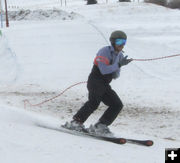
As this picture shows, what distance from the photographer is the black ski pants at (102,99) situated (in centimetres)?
672

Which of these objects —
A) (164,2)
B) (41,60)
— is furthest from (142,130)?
(164,2)

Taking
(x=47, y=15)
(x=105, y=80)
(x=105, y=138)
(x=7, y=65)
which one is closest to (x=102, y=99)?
(x=105, y=80)

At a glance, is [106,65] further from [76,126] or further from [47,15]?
[47,15]

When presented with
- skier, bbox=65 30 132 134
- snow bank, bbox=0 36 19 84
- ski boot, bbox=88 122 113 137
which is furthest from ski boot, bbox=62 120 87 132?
snow bank, bbox=0 36 19 84

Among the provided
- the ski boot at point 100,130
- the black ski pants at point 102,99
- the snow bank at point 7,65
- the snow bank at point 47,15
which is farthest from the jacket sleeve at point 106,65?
the snow bank at point 47,15

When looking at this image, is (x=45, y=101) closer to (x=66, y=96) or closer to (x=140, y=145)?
(x=66, y=96)

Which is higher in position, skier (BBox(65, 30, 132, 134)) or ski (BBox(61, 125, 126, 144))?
skier (BBox(65, 30, 132, 134))

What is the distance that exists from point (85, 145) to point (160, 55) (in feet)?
38.2

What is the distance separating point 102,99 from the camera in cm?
686

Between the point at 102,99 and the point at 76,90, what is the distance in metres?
5.82

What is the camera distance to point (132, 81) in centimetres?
1367

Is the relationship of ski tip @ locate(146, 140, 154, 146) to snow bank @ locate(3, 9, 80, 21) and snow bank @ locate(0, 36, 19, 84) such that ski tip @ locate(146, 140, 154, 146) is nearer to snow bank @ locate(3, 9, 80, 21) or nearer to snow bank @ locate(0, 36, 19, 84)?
snow bank @ locate(0, 36, 19, 84)

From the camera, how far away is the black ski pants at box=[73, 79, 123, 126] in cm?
672

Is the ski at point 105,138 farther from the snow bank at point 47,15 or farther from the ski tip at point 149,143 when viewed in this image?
the snow bank at point 47,15
